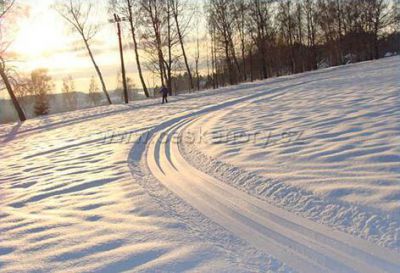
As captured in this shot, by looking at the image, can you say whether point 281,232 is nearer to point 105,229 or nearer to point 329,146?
point 105,229

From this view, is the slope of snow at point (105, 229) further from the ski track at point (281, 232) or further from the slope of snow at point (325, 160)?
the slope of snow at point (325, 160)

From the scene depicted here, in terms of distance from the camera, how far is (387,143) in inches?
253

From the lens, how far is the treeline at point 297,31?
143 ft

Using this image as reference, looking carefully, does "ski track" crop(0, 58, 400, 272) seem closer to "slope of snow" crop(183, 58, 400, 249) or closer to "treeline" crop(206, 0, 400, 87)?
"slope of snow" crop(183, 58, 400, 249)

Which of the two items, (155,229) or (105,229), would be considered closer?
(155,229)

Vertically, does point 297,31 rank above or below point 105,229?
above

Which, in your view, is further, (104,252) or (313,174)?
(313,174)

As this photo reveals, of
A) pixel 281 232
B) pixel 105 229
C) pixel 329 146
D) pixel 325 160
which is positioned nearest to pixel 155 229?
pixel 105 229

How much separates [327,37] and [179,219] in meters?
56.4

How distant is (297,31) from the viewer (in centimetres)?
5219

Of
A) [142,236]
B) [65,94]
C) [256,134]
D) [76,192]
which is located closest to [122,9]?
[256,134]

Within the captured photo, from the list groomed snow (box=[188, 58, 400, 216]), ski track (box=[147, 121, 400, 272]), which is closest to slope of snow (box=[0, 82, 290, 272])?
ski track (box=[147, 121, 400, 272])

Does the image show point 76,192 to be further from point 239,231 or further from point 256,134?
point 256,134

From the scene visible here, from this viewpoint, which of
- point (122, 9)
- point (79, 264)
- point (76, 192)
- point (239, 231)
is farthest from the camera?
point (122, 9)
